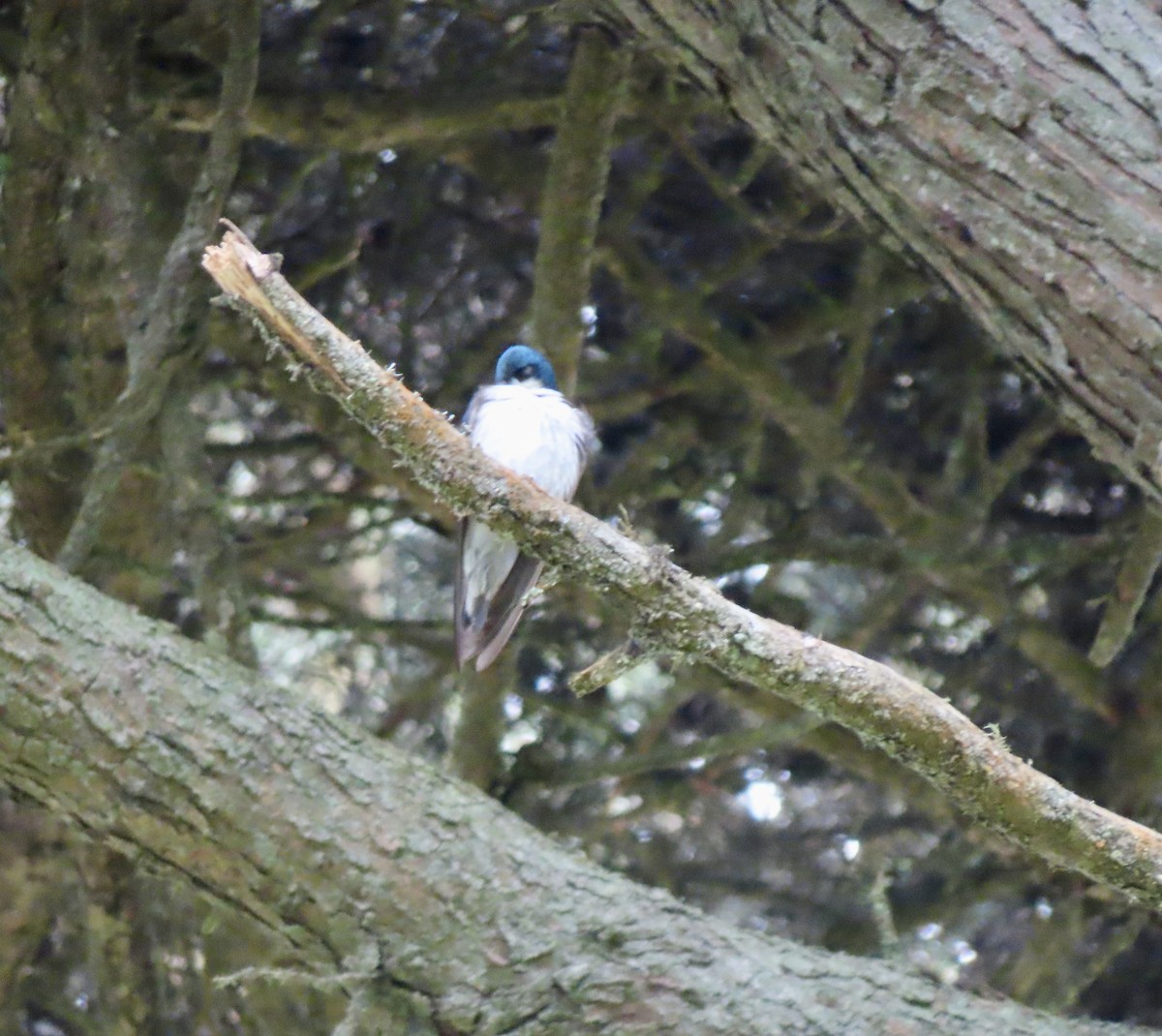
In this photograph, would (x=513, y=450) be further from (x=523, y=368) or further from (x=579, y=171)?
(x=579, y=171)

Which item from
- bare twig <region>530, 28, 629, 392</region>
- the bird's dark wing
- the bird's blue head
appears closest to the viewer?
bare twig <region>530, 28, 629, 392</region>

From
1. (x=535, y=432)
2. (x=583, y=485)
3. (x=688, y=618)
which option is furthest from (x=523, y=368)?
(x=688, y=618)

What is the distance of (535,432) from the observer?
12.0 feet

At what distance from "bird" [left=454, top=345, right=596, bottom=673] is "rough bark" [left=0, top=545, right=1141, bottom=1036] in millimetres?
900

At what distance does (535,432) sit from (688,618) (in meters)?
1.78

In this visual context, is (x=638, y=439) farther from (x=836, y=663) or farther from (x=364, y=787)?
(x=836, y=663)

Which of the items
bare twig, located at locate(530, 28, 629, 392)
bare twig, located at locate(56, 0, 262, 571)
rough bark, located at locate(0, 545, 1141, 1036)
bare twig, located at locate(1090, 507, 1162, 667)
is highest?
bare twig, located at locate(530, 28, 629, 392)

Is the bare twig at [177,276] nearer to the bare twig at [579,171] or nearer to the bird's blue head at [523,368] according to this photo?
the bare twig at [579,171]

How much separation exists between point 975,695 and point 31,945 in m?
2.69

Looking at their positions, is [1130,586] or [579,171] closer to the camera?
[1130,586]

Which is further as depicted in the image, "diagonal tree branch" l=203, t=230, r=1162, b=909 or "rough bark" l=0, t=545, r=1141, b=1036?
"rough bark" l=0, t=545, r=1141, b=1036

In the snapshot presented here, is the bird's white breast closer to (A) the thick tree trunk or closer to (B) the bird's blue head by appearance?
(B) the bird's blue head

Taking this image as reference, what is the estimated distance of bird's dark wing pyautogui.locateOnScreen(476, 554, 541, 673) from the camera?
10.9ft

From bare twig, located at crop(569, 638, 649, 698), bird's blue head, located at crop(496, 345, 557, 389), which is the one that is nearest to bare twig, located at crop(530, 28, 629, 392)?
bird's blue head, located at crop(496, 345, 557, 389)
